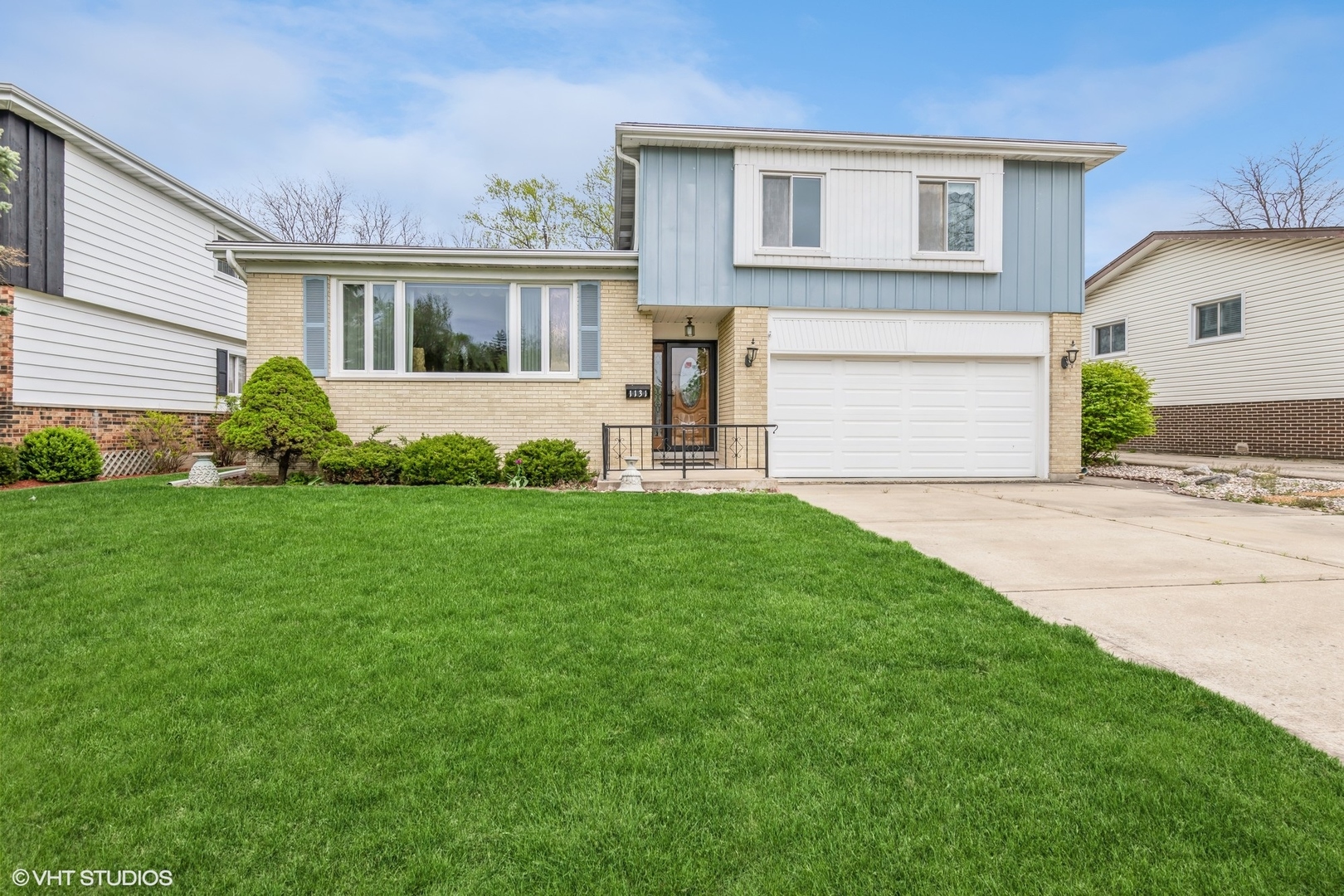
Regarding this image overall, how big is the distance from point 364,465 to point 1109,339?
19.5 meters

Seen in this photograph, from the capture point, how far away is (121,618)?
11.4ft

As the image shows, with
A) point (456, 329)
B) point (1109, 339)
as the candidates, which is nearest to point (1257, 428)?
point (1109, 339)

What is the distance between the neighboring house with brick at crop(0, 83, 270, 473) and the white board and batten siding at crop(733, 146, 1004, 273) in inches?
441

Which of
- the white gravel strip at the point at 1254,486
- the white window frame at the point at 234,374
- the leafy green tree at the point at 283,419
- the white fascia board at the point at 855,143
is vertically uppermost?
the white fascia board at the point at 855,143

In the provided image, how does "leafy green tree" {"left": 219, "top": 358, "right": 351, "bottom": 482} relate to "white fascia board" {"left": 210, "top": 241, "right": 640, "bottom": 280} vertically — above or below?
below

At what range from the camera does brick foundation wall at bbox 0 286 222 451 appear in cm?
977

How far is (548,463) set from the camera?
8.66m

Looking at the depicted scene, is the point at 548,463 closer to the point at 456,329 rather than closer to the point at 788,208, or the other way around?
the point at 456,329

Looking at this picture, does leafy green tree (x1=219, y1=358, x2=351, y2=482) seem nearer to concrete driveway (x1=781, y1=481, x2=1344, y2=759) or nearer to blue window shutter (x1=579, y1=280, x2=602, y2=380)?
blue window shutter (x1=579, y1=280, x2=602, y2=380)

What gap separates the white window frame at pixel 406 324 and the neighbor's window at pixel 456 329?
7 cm

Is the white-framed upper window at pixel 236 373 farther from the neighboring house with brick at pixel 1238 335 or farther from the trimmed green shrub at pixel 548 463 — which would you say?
the neighboring house with brick at pixel 1238 335

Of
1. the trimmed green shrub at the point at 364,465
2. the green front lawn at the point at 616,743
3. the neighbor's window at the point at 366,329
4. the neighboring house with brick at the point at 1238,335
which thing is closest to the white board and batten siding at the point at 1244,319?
the neighboring house with brick at the point at 1238,335

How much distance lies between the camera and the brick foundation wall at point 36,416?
977 centimetres

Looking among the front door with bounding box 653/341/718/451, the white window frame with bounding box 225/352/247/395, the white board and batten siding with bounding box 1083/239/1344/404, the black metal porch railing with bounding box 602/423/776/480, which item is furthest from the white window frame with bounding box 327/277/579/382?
the white board and batten siding with bounding box 1083/239/1344/404
